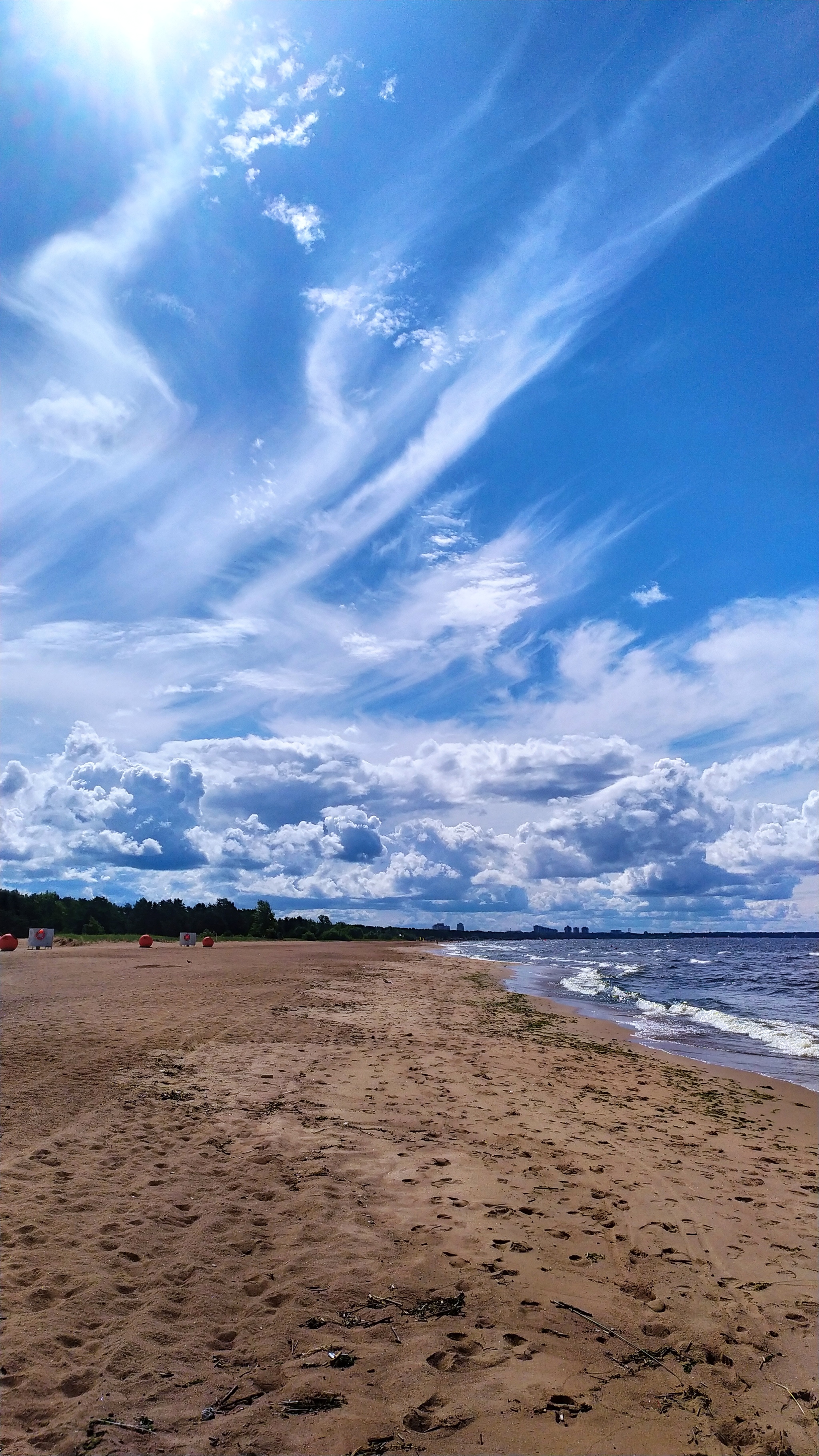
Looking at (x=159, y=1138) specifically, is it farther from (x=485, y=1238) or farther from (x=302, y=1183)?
(x=485, y=1238)

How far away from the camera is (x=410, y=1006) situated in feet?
79.5

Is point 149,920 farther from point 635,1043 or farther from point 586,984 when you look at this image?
point 635,1043

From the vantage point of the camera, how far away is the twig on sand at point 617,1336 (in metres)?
4.88

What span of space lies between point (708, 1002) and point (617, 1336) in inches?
1182

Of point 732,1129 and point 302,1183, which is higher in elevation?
point 302,1183

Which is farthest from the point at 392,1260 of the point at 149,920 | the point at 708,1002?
the point at 149,920

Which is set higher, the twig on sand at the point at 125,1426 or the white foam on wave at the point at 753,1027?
the twig on sand at the point at 125,1426

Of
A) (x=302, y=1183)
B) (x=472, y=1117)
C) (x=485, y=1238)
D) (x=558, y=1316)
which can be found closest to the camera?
(x=558, y=1316)

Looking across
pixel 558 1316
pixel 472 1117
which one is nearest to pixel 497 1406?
pixel 558 1316

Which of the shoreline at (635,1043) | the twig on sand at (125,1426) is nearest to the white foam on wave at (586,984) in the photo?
the shoreline at (635,1043)

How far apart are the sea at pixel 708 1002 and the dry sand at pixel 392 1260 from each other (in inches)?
246

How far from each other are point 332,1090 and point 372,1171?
3.50 m

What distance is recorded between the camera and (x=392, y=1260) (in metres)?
6.15

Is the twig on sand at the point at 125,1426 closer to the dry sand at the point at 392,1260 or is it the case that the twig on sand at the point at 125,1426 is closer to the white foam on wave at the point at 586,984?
the dry sand at the point at 392,1260
